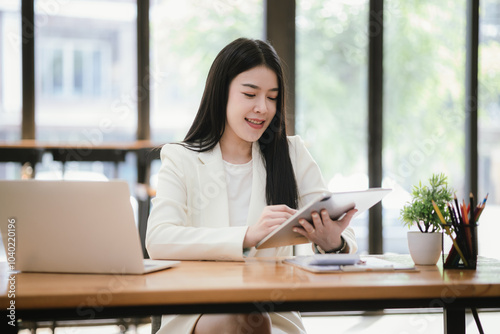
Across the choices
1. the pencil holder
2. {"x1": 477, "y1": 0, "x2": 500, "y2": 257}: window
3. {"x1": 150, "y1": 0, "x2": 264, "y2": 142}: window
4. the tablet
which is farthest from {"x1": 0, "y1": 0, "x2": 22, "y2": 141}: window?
{"x1": 477, "y1": 0, "x2": 500, "y2": 257}: window

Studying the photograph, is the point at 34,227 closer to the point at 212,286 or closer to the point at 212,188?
the point at 212,286

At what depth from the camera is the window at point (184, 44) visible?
3.73m

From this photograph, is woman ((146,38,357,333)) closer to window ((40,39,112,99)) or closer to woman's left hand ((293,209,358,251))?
woman's left hand ((293,209,358,251))

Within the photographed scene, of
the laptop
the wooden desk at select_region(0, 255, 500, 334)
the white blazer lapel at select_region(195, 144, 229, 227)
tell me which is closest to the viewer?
the wooden desk at select_region(0, 255, 500, 334)

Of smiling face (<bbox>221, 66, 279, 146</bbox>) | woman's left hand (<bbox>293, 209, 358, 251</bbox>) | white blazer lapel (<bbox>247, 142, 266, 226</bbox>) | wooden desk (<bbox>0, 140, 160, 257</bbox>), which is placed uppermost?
smiling face (<bbox>221, 66, 279, 146</bbox>)

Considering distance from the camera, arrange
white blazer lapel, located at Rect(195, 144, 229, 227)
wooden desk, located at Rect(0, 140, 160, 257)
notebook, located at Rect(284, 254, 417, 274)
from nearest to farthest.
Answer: notebook, located at Rect(284, 254, 417, 274) < white blazer lapel, located at Rect(195, 144, 229, 227) < wooden desk, located at Rect(0, 140, 160, 257)

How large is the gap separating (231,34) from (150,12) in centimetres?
57

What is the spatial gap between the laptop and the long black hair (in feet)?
2.34

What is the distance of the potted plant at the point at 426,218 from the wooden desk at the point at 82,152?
6.97 feet

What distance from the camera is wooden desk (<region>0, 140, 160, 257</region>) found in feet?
11.0

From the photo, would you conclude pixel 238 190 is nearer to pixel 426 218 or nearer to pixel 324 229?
pixel 324 229

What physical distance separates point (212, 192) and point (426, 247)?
70cm

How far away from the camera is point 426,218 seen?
1.44 meters

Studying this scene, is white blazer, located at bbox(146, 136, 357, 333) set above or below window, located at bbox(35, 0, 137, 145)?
below
